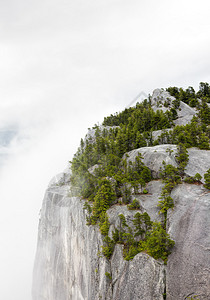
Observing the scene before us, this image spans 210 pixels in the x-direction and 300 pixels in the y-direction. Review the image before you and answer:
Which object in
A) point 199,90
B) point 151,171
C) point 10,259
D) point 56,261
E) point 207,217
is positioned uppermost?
point 199,90

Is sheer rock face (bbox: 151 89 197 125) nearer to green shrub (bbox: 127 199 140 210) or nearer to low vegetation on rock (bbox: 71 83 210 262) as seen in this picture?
low vegetation on rock (bbox: 71 83 210 262)

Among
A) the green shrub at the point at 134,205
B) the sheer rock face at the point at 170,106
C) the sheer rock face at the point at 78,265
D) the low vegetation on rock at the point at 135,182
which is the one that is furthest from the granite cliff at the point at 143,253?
the sheer rock face at the point at 170,106

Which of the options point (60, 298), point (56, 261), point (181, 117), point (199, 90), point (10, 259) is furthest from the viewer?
point (10, 259)

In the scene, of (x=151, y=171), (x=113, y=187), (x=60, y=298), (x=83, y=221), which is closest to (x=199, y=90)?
(x=151, y=171)

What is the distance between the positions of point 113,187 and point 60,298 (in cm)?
3719

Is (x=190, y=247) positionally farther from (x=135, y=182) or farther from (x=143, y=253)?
(x=135, y=182)

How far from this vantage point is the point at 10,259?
580 feet

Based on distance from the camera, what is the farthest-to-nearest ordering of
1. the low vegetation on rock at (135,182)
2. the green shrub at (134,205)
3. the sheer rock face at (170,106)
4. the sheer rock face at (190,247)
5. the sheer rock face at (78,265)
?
the sheer rock face at (170,106)
the green shrub at (134,205)
the low vegetation on rock at (135,182)
the sheer rock face at (78,265)
the sheer rock face at (190,247)

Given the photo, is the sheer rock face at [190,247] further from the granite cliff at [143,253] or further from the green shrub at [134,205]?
the green shrub at [134,205]

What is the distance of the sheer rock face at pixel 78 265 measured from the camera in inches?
815

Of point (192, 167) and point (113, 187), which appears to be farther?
point (113, 187)

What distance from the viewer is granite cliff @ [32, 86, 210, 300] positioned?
62.0 feet

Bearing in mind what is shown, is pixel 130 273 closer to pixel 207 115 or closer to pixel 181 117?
pixel 207 115

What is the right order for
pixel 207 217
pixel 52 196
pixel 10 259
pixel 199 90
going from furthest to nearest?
1. pixel 10 259
2. pixel 199 90
3. pixel 52 196
4. pixel 207 217
